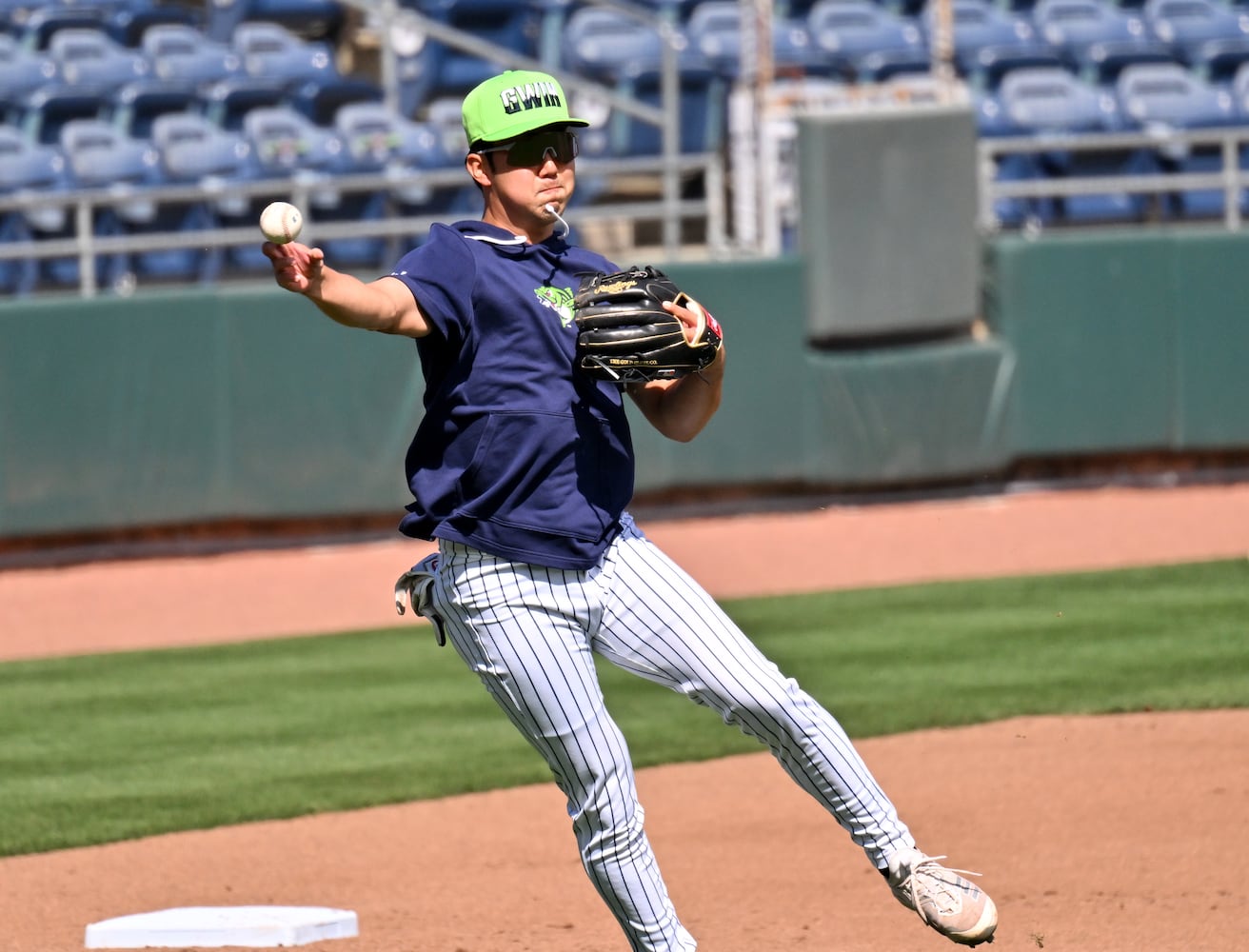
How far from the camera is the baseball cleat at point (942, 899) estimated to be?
10.8ft

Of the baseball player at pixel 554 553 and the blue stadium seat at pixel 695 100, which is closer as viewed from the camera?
the baseball player at pixel 554 553

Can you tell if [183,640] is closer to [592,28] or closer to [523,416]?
[523,416]

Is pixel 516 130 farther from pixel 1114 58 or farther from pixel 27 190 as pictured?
pixel 1114 58

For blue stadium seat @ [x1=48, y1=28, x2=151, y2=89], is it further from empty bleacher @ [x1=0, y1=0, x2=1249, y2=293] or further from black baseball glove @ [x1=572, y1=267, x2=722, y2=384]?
black baseball glove @ [x1=572, y1=267, x2=722, y2=384]

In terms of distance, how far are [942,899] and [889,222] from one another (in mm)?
8646

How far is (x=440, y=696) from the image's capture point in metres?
7.39

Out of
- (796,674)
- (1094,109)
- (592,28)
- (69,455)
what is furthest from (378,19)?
(796,674)

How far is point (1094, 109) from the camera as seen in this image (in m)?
13.9

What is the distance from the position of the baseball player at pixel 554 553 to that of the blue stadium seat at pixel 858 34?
38.1 ft

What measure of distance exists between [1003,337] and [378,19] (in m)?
4.77

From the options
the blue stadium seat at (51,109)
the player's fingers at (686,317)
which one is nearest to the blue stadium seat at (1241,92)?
the blue stadium seat at (51,109)

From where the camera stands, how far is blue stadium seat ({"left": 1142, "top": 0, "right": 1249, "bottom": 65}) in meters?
16.0

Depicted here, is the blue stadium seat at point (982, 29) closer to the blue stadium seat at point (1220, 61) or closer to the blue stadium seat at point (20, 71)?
the blue stadium seat at point (1220, 61)

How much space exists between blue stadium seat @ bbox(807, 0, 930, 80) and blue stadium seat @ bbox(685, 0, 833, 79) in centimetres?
14
